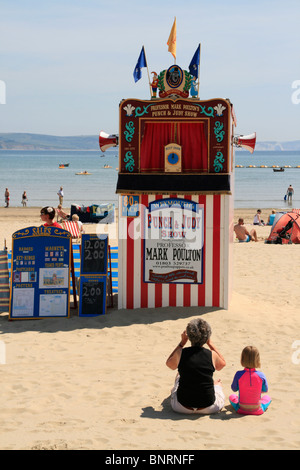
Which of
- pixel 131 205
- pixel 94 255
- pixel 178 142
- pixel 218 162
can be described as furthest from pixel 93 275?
pixel 218 162

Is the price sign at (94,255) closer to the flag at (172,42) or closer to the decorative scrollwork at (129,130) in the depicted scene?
the decorative scrollwork at (129,130)

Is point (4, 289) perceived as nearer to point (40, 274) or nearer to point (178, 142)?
point (40, 274)

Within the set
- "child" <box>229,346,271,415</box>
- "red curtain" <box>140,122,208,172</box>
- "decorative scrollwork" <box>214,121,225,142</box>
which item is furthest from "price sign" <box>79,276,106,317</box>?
"child" <box>229,346,271,415</box>

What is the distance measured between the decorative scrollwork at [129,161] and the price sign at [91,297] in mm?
1880

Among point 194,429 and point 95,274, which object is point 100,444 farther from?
point 95,274

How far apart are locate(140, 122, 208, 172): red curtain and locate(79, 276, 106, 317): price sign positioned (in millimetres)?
2066

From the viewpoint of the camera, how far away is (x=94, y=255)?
10.4 m

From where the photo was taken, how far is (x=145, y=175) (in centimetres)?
1015

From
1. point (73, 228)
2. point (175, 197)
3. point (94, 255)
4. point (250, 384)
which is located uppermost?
point (175, 197)

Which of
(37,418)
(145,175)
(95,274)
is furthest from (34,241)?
(37,418)

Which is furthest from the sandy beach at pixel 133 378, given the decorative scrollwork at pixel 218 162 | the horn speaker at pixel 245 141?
the horn speaker at pixel 245 141

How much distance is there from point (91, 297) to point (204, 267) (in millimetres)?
1872

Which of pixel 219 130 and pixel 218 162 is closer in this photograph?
pixel 219 130

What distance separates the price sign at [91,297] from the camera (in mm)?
10164
